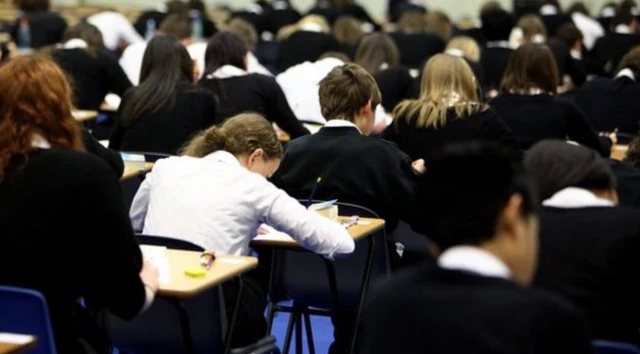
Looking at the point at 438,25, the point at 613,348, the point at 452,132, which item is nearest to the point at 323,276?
the point at 452,132

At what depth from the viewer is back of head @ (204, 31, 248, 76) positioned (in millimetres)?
7445

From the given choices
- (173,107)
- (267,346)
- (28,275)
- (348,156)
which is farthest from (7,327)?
(173,107)

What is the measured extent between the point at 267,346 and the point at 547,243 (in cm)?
139

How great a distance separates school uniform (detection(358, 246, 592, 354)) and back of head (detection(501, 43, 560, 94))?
476 cm

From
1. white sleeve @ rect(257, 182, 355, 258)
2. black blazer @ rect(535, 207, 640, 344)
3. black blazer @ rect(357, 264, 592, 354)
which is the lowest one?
white sleeve @ rect(257, 182, 355, 258)

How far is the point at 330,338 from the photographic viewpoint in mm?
6180

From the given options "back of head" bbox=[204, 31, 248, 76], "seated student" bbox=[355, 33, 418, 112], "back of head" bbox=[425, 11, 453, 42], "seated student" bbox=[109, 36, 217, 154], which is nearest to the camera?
"seated student" bbox=[109, 36, 217, 154]

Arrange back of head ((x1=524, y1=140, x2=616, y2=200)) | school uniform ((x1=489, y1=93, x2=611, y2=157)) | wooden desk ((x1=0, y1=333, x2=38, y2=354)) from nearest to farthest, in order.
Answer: wooden desk ((x1=0, y1=333, x2=38, y2=354)) → back of head ((x1=524, y1=140, x2=616, y2=200)) → school uniform ((x1=489, y1=93, x2=611, y2=157))

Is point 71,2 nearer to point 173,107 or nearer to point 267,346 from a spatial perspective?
point 173,107

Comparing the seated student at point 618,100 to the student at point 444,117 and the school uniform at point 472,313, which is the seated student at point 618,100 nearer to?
the student at point 444,117

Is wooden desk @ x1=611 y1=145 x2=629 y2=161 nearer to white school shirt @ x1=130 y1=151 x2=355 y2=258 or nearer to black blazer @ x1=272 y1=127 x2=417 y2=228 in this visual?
black blazer @ x1=272 y1=127 x2=417 y2=228

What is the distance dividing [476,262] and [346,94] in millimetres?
3111

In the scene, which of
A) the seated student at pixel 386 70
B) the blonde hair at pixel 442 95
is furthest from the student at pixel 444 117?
the seated student at pixel 386 70

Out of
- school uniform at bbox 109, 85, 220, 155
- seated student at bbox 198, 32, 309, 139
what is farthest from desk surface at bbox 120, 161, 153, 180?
seated student at bbox 198, 32, 309, 139
